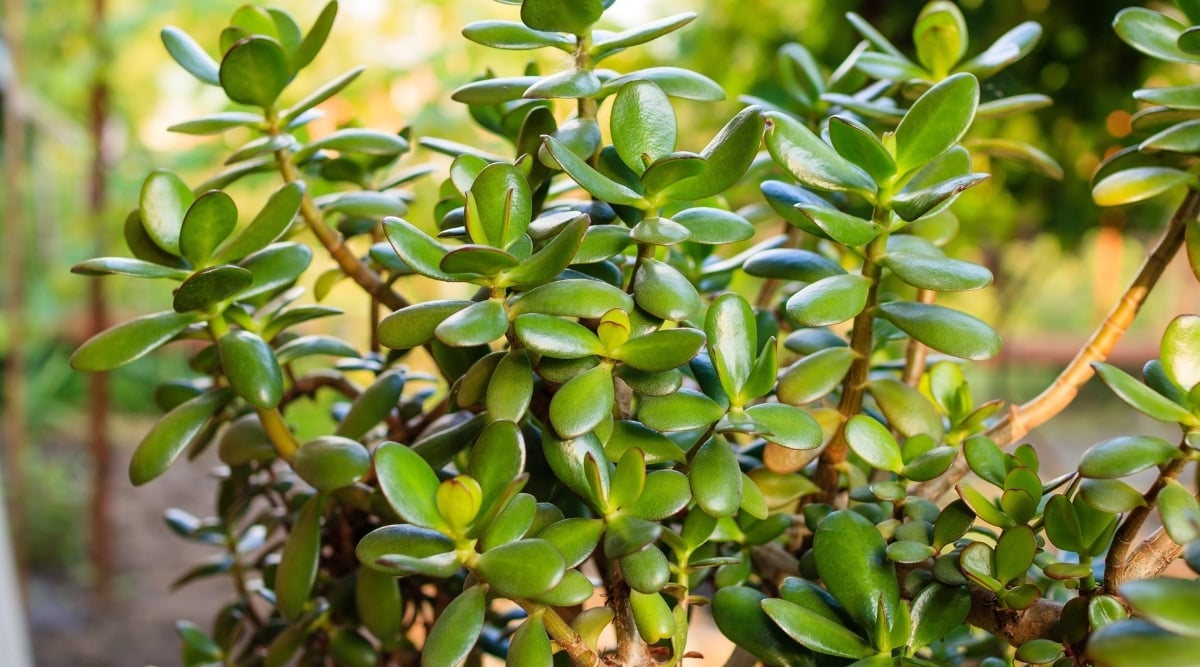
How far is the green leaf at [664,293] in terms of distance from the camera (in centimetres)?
33

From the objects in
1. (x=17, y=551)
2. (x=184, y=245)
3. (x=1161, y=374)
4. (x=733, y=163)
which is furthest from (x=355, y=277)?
(x=17, y=551)

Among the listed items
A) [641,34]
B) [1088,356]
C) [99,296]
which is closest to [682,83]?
[641,34]

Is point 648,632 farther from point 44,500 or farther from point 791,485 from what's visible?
point 44,500

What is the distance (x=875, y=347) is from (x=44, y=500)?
3.35m

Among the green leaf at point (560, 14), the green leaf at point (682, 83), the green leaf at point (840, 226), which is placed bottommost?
the green leaf at point (840, 226)

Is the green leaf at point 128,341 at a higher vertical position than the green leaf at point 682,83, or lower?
lower

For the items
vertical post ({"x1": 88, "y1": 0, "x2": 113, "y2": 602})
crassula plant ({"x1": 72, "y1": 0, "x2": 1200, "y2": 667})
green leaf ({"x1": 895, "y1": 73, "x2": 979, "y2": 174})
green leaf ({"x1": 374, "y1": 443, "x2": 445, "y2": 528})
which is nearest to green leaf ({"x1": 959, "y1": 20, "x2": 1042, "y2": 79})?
crassula plant ({"x1": 72, "y1": 0, "x2": 1200, "y2": 667})

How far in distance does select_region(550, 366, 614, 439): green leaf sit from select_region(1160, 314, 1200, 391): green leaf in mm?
195

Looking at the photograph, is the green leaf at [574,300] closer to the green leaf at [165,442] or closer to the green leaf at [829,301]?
the green leaf at [829,301]

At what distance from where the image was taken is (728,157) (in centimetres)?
35

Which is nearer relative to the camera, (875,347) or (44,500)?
(875,347)

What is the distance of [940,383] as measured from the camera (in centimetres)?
46

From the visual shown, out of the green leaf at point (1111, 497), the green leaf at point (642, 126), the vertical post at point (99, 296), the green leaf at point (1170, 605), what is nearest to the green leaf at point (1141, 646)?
the green leaf at point (1170, 605)

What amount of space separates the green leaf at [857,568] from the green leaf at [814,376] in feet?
0.15
